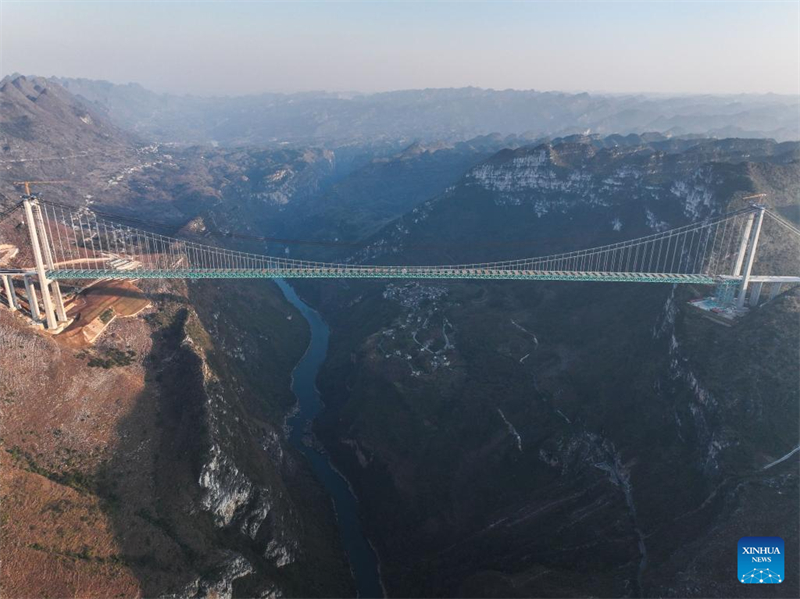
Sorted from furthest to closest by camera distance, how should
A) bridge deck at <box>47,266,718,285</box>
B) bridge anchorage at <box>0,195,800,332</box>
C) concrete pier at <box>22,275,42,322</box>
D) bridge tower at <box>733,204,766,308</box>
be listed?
bridge deck at <box>47,266,718,285</box>, bridge tower at <box>733,204,766,308</box>, bridge anchorage at <box>0,195,800,332</box>, concrete pier at <box>22,275,42,322</box>

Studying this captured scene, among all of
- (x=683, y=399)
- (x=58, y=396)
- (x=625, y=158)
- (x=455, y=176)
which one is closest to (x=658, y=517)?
(x=683, y=399)

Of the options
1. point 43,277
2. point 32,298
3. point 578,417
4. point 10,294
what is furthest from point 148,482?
point 578,417

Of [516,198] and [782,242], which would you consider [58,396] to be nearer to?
[782,242]

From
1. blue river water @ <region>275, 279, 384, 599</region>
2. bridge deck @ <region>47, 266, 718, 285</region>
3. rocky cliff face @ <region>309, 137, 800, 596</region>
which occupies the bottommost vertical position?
blue river water @ <region>275, 279, 384, 599</region>

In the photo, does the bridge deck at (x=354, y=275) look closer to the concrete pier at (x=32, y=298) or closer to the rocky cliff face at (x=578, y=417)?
the concrete pier at (x=32, y=298)

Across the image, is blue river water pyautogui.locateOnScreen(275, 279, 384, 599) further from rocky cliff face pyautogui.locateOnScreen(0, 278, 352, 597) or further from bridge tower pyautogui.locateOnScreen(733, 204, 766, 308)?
bridge tower pyautogui.locateOnScreen(733, 204, 766, 308)

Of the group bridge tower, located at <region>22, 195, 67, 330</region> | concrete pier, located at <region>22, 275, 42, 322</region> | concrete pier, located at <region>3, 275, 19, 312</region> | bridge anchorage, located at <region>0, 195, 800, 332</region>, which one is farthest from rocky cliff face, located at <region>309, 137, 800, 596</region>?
concrete pier, located at <region>3, 275, 19, 312</region>

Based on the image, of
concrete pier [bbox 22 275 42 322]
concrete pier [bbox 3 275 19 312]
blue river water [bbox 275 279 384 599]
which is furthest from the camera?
blue river water [bbox 275 279 384 599]

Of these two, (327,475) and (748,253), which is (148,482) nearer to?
(327,475)
